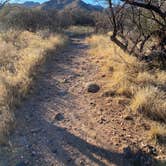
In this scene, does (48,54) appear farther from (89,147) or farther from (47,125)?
(89,147)

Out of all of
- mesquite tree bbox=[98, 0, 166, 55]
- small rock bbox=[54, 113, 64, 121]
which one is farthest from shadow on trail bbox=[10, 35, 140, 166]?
mesquite tree bbox=[98, 0, 166, 55]

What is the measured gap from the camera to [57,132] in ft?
18.4

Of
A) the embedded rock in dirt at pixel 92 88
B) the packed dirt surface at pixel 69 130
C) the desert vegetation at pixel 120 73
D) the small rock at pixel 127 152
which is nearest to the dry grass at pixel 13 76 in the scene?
the desert vegetation at pixel 120 73

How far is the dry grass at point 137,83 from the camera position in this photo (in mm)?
6270

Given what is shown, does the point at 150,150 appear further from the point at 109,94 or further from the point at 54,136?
the point at 109,94

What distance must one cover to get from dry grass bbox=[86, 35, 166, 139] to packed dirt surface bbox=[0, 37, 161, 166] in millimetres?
339

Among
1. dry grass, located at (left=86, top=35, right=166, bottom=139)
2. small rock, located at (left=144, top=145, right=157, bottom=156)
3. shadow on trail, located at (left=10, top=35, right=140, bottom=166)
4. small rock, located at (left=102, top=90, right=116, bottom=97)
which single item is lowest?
small rock, located at (left=144, top=145, right=157, bottom=156)

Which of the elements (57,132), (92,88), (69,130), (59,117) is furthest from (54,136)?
(92,88)

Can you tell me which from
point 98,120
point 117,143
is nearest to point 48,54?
point 98,120

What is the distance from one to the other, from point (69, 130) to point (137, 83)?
2612mm

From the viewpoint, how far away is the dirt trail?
4867 millimetres

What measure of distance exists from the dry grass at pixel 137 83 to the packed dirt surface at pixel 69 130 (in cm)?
34

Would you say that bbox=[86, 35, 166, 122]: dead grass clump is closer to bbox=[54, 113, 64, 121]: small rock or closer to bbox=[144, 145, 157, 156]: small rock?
bbox=[144, 145, 157, 156]: small rock

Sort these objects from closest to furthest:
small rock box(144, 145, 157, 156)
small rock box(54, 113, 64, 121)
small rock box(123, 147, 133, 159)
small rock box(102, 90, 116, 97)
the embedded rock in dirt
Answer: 1. small rock box(123, 147, 133, 159)
2. small rock box(144, 145, 157, 156)
3. small rock box(54, 113, 64, 121)
4. small rock box(102, 90, 116, 97)
5. the embedded rock in dirt
